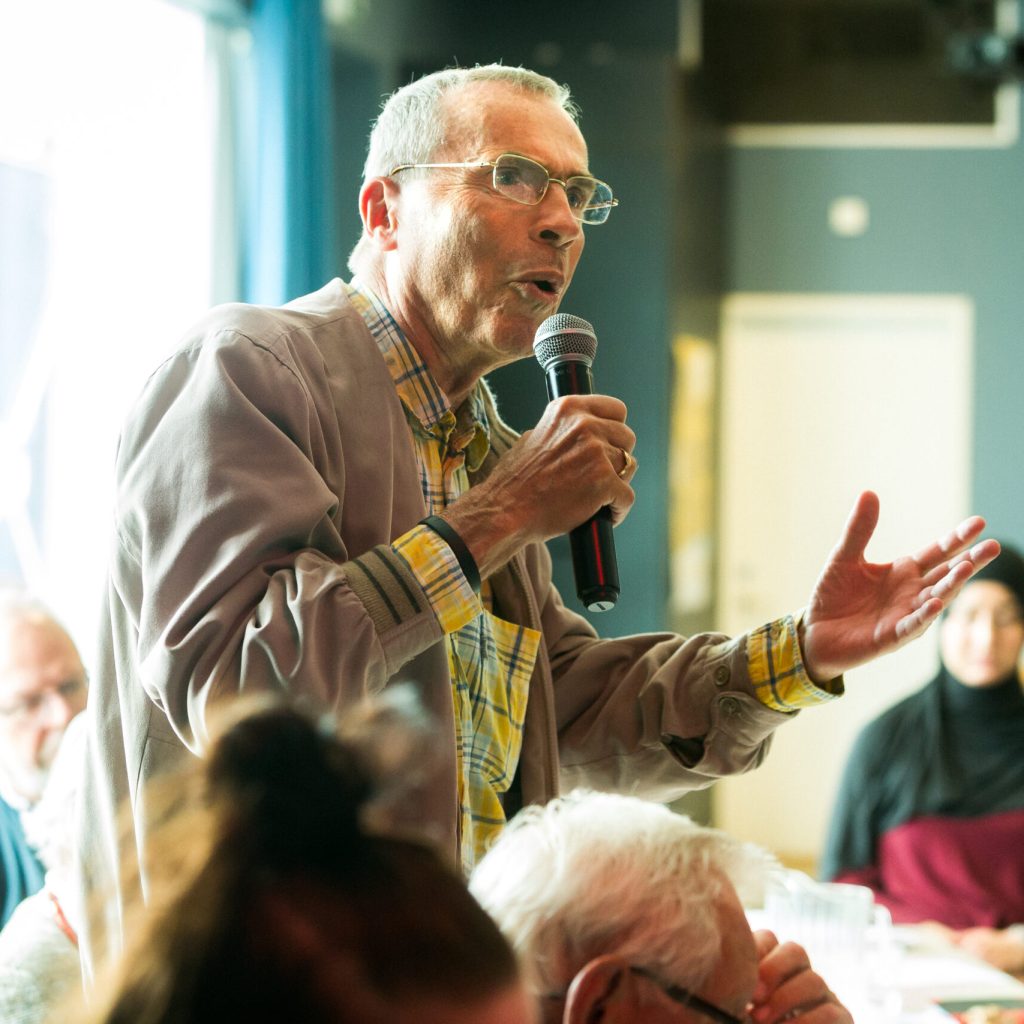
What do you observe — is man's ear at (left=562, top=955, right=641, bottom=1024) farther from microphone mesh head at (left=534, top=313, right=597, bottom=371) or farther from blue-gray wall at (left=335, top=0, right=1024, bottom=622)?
blue-gray wall at (left=335, top=0, right=1024, bottom=622)

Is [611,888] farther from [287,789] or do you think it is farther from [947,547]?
[947,547]

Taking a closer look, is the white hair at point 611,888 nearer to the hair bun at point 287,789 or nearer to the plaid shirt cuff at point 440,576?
the plaid shirt cuff at point 440,576

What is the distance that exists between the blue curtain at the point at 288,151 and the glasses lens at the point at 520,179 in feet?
7.03

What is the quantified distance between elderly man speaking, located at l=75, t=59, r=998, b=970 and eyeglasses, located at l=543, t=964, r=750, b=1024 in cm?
32

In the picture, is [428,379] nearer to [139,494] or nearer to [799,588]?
[139,494]

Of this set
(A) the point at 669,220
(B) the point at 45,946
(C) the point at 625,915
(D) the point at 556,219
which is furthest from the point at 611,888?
(A) the point at 669,220

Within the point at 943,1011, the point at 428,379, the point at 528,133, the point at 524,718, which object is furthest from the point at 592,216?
the point at 943,1011

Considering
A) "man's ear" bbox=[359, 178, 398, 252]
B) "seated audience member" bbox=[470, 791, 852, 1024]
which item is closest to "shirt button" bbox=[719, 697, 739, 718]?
"seated audience member" bbox=[470, 791, 852, 1024]

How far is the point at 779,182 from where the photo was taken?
571 centimetres

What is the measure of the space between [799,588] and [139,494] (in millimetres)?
4726

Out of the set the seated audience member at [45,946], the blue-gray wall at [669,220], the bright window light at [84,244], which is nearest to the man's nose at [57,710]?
the seated audience member at [45,946]

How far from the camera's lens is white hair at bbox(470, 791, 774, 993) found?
1.05m

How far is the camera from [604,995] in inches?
40.0

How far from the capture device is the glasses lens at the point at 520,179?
5.01 feet
